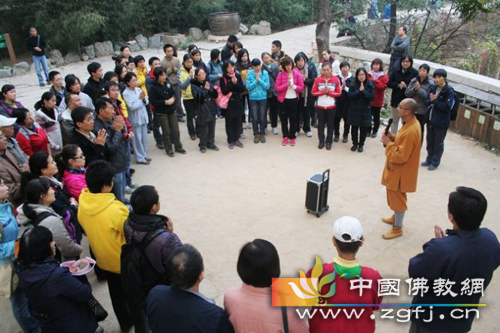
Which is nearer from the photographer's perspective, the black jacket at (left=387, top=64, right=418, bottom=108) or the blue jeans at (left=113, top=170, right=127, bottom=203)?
the blue jeans at (left=113, top=170, right=127, bottom=203)

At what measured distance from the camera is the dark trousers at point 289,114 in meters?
7.54

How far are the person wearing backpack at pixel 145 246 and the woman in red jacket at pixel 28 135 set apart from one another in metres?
2.55

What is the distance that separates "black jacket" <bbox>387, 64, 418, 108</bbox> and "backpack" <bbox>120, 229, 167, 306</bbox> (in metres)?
5.78

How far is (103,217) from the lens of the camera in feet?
11.2

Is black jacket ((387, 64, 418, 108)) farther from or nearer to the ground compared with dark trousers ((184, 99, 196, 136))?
farther from the ground

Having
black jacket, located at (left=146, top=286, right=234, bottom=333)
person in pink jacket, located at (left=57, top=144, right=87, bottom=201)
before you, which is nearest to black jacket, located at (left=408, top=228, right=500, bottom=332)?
black jacket, located at (left=146, top=286, right=234, bottom=333)

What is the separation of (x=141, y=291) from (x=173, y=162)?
4.25m

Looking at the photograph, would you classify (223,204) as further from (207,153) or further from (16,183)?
(16,183)

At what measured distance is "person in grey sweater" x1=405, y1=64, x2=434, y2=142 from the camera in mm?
6746

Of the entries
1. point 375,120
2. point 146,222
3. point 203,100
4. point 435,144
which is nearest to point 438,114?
point 435,144

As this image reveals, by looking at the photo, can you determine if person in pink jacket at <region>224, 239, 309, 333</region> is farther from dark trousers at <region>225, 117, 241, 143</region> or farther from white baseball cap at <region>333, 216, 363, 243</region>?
dark trousers at <region>225, 117, 241, 143</region>

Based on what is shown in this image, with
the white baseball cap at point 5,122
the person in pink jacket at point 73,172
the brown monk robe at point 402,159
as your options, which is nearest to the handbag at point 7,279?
the person in pink jacket at point 73,172

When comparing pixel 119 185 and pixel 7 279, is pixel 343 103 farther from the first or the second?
pixel 7 279

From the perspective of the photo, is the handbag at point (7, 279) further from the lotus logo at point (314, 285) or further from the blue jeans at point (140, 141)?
the blue jeans at point (140, 141)
